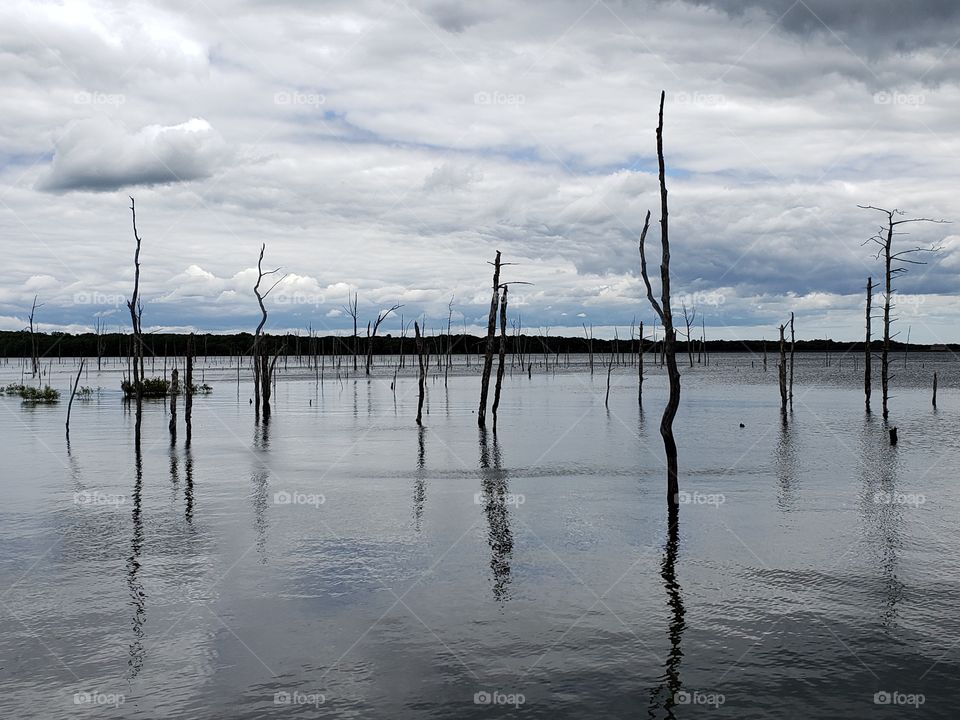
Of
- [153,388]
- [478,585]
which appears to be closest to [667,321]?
[478,585]

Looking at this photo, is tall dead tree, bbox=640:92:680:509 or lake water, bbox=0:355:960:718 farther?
tall dead tree, bbox=640:92:680:509

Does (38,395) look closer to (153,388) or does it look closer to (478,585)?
(153,388)

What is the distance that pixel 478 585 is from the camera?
13398mm

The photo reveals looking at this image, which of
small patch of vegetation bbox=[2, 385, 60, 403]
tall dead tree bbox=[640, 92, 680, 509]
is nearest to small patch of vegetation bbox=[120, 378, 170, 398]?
small patch of vegetation bbox=[2, 385, 60, 403]

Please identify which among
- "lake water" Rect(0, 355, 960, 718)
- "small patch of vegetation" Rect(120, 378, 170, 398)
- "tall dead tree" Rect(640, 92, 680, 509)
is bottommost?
"lake water" Rect(0, 355, 960, 718)

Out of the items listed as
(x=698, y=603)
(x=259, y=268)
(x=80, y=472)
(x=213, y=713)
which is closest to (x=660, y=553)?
(x=698, y=603)

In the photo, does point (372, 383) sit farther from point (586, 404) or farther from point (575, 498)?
point (575, 498)

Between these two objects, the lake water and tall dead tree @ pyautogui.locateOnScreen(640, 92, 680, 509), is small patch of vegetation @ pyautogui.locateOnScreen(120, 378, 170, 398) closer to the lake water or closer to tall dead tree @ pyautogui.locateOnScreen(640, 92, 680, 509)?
the lake water

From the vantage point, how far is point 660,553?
50.5 feet

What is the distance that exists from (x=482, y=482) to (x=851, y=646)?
13389mm

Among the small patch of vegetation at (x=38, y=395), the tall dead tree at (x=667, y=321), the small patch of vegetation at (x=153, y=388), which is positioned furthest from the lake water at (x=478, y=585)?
the small patch of vegetation at (x=153, y=388)

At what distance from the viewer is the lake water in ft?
31.4

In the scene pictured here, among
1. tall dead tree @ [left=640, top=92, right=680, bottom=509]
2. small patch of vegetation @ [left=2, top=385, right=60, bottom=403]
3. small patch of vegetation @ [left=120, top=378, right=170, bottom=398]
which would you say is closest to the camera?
tall dead tree @ [left=640, top=92, right=680, bottom=509]

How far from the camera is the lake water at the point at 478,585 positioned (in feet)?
31.4
